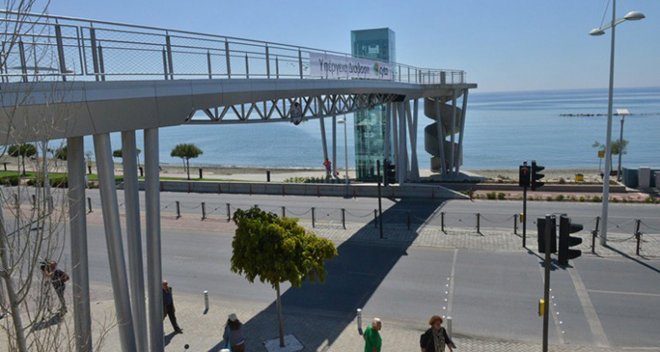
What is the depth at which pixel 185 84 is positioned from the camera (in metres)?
9.68

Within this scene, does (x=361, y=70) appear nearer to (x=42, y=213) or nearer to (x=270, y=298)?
(x=270, y=298)

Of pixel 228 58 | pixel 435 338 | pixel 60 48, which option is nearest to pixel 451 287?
pixel 435 338

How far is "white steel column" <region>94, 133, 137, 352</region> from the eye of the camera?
8125mm

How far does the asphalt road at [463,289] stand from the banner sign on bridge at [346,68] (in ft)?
19.1

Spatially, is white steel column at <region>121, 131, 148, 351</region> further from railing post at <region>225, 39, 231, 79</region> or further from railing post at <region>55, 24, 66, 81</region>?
railing post at <region>225, 39, 231, 79</region>

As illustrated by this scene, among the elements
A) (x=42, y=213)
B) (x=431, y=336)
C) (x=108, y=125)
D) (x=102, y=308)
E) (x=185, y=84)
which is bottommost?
(x=102, y=308)

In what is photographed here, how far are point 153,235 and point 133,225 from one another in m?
0.67

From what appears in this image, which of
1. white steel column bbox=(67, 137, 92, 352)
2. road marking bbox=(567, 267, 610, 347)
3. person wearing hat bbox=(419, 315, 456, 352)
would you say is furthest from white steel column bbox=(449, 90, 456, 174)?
white steel column bbox=(67, 137, 92, 352)

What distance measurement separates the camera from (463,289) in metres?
13.3

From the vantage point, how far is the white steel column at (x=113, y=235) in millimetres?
8125

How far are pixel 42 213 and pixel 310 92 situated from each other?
43.7ft

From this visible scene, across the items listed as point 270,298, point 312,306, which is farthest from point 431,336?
point 270,298

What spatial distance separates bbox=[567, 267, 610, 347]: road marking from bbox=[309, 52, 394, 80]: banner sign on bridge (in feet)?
31.6

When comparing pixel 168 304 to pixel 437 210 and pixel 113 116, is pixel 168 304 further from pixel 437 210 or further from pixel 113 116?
pixel 437 210
